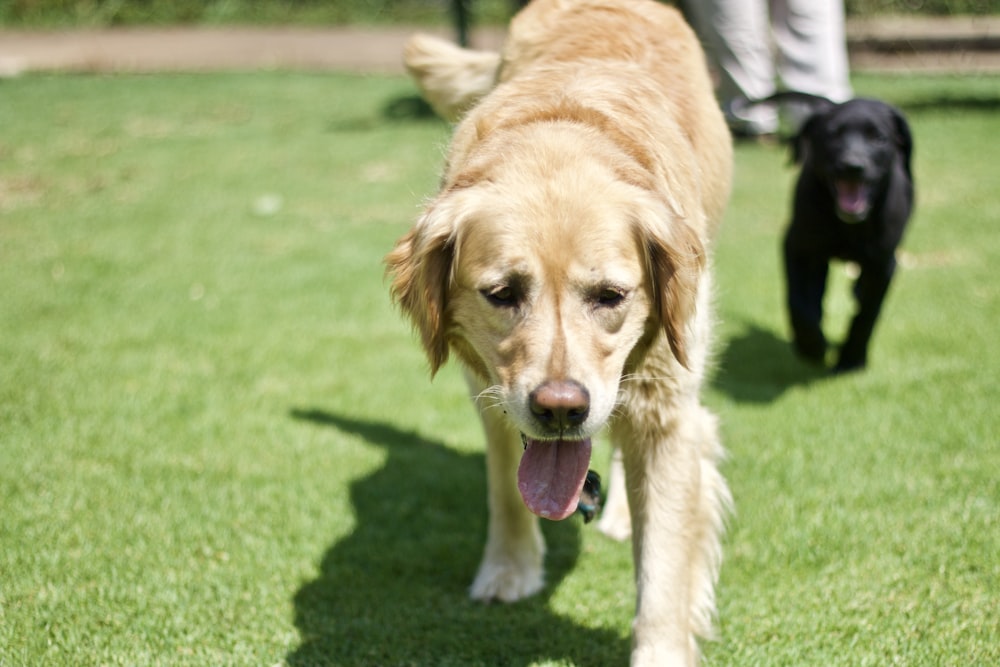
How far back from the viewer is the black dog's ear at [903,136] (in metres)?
5.00

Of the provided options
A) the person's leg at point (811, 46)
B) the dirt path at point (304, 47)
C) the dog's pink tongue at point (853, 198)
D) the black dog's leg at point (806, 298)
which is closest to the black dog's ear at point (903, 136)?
the dog's pink tongue at point (853, 198)

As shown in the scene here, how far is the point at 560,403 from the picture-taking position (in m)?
2.50

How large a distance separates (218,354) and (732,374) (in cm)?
278

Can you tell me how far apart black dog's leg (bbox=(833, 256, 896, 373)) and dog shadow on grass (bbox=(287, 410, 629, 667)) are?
1.89 metres

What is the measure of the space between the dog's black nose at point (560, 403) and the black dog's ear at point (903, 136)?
10.7ft

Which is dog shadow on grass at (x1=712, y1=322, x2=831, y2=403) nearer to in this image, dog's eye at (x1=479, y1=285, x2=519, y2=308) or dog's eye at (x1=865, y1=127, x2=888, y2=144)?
dog's eye at (x1=865, y1=127, x2=888, y2=144)

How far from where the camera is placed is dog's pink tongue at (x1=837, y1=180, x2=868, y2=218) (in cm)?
473

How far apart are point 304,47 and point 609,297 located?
55.2ft

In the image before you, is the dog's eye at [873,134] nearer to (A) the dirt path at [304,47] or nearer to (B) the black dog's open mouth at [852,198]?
(B) the black dog's open mouth at [852,198]

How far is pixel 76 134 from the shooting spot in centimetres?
1095

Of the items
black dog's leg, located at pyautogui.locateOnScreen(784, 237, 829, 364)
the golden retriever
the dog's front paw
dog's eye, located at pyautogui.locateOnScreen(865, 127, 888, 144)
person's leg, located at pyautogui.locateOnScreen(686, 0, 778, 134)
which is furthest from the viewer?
person's leg, located at pyautogui.locateOnScreen(686, 0, 778, 134)

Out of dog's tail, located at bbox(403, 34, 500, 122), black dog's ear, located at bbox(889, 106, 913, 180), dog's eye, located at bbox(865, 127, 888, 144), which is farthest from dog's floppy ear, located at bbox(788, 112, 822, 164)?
Result: dog's tail, located at bbox(403, 34, 500, 122)

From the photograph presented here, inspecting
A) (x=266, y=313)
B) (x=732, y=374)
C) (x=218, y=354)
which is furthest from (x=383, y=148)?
(x=732, y=374)

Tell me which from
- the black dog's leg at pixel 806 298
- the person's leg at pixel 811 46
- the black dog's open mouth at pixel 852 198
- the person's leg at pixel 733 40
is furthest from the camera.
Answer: the person's leg at pixel 811 46
